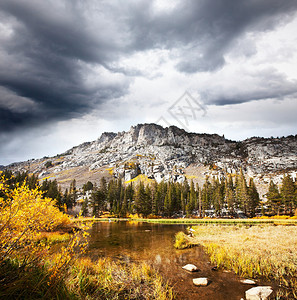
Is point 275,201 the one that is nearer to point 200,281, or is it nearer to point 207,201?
point 207,201

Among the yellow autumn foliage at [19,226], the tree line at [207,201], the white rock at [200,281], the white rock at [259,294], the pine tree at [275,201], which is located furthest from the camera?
the tree line at [207,201]

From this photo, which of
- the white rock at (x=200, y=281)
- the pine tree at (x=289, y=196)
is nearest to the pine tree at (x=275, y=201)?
the pine tree at (x=289, y=196)

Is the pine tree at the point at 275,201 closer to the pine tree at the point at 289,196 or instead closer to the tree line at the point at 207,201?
the tree line at the point at 207,201

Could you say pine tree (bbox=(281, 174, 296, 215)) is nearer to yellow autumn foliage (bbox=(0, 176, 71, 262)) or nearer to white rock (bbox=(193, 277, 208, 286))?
white rock (bbox=(193, 277, 208, 286))

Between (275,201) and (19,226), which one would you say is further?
(275,201)

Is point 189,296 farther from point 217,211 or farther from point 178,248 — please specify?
point 217,211

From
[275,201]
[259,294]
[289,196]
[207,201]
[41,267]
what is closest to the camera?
[41,267]

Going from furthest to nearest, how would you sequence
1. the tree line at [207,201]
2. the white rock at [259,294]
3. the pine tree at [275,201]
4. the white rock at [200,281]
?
1. the tree line at [207,201]
2. the pine tree at [275,201]
3. the white rock at [200,281]
4. the white rock at [259,294]

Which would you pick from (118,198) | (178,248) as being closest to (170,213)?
(118,198)

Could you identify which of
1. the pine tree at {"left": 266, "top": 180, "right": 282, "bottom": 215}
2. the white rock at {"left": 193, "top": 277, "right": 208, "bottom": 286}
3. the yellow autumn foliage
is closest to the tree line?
the pine tree at {"left": 266, "top": 180, "right": 282, "bottom": 215}

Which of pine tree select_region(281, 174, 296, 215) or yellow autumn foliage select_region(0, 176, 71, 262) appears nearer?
yellow autumn foliage select_region(0, 176, 71, 262)

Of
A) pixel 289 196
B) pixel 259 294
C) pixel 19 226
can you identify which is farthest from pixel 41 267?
pixel 289 196

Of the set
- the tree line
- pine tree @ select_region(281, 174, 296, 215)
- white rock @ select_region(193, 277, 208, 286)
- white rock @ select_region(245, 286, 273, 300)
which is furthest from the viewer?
the tree line

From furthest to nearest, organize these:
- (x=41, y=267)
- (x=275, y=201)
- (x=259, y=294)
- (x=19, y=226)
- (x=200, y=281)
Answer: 1. (x=275, y=201)
2. (x=200, y=281)
3. (x=259, y=294)
4. (x=41, y=267)
5. (x=19, y=226)
